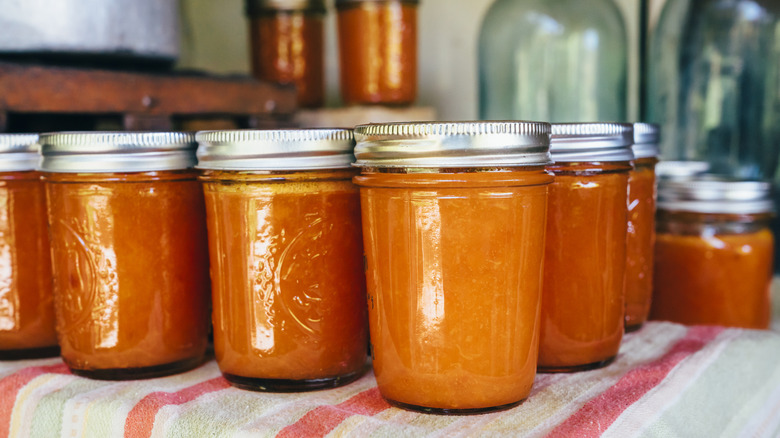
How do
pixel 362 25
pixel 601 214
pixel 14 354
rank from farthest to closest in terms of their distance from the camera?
pixel 362 25 → pixel 14 354 → pixel 601 214

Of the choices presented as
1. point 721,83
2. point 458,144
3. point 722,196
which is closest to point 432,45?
point 721,83

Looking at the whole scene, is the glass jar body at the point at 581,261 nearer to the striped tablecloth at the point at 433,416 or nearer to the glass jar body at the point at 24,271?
the striped tablecloth at the point at 433,416

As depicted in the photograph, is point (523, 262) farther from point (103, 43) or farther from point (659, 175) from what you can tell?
point (103, 43)

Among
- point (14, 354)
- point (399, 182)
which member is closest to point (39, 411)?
point (14, 354)

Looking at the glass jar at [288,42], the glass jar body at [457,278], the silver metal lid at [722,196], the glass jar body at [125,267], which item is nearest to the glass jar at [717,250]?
the silver metal lid at [722,196]

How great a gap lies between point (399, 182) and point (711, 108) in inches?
27.1

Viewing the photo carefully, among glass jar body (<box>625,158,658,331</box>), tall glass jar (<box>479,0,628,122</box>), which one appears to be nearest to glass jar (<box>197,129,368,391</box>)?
glass jar body (<box>625,158,658,331</box>)

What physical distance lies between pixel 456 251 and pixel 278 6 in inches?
36.6

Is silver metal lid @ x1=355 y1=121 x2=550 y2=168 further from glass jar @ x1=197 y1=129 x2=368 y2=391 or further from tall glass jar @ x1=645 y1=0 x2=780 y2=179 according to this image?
tall glass jar @ x1=645 y1=0 x2=780 y2=179

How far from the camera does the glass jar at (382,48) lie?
120cm

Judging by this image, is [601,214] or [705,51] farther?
[705,51]

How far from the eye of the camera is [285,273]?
0.57m

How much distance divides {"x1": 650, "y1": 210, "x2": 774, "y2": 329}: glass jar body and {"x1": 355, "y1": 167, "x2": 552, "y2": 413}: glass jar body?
1.37 ft

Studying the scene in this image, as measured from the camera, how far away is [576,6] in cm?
110
